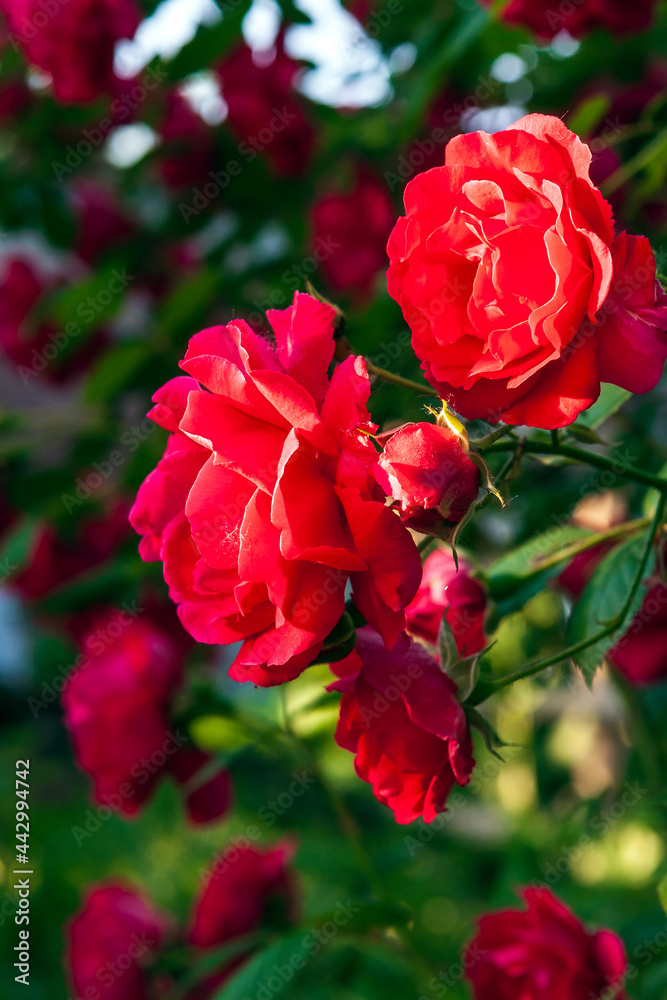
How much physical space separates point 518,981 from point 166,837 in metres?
1.96

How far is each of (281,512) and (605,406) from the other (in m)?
0.24

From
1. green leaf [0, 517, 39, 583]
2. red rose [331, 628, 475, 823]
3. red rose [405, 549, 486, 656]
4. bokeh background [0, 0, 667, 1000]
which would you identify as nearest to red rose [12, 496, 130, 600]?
bokeh background [0, 0, 667, 1000]

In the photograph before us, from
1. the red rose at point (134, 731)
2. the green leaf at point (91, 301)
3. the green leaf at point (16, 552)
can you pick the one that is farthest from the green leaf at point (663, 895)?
the green leaf at point (91, 301)

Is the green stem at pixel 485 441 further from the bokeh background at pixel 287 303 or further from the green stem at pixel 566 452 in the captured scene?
the bokeh background at pixel 287 303

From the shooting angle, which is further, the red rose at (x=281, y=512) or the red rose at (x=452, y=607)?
the red rose at (x=452, y=607)

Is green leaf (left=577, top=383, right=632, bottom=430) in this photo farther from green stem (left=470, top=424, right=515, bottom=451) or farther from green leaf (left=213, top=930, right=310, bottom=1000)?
green leaf (left=213, top=930, right=310, bottom=1000)

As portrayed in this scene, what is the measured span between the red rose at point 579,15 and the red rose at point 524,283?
59cm

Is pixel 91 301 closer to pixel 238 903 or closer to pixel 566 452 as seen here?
pixel 238 903

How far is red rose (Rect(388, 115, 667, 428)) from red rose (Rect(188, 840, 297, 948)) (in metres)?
0.75

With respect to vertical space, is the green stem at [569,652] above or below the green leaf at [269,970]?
above

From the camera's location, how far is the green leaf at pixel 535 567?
0.56m

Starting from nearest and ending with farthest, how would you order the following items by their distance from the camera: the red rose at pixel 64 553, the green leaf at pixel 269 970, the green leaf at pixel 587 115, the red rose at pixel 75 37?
the green leaf at pixel 269 970 → the green leaf at pixel 587 115 → the red rose at pixel 75 37 → the red rose at pixel 64 553

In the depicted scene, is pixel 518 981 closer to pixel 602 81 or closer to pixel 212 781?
pixel 212 781

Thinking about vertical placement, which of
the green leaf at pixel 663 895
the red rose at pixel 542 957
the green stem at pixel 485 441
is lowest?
the red rose at pixel 542 957
